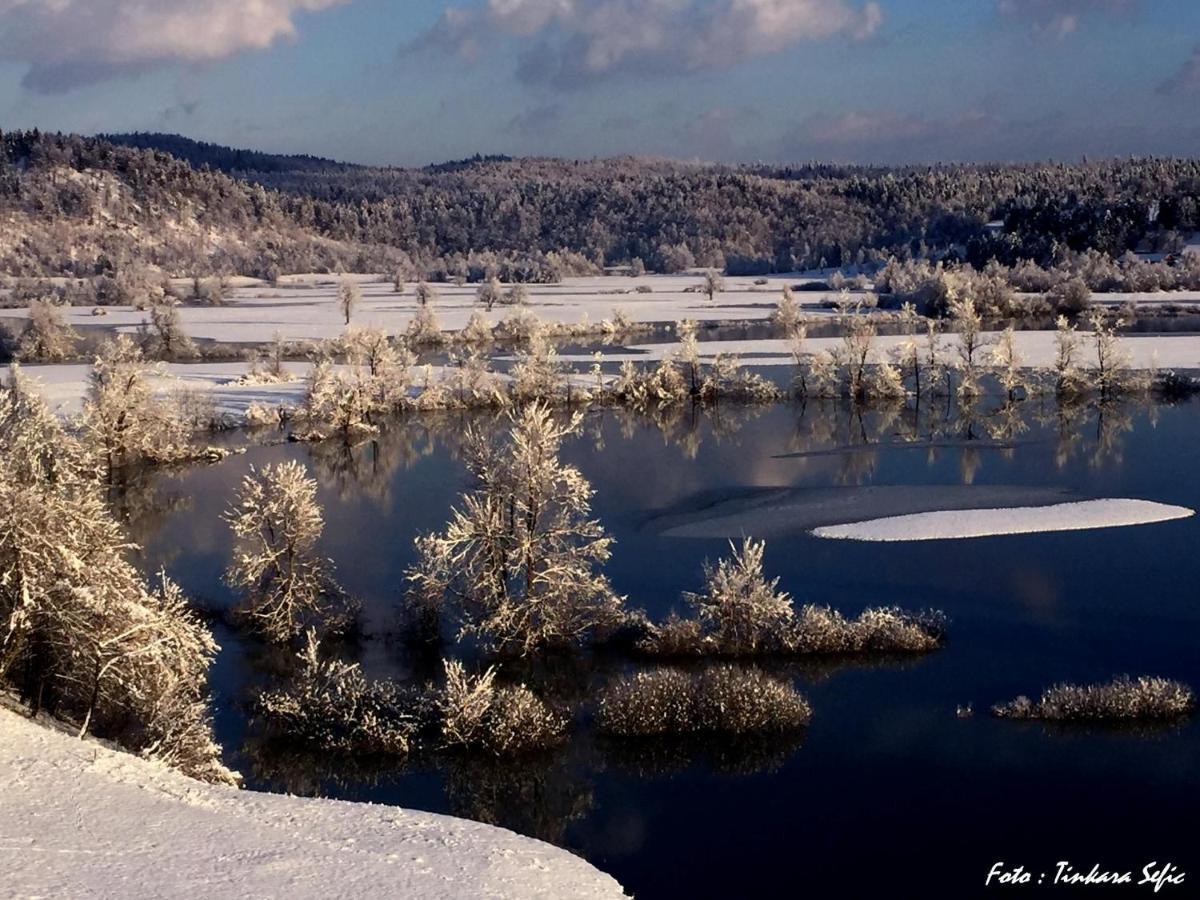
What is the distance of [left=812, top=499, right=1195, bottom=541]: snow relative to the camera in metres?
25.1

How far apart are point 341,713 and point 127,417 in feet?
66.8

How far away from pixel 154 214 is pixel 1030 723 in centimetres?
11319

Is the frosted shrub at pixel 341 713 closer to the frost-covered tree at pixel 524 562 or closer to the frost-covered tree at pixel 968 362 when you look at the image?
the frost-covered tree at pixel 524 562

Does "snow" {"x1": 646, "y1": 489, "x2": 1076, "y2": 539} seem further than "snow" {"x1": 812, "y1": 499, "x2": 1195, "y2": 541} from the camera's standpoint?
Yes

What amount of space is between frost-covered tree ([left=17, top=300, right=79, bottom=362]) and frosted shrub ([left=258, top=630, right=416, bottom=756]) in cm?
3979

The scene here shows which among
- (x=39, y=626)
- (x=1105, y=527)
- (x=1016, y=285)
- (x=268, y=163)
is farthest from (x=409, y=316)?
(x=268, y=163)

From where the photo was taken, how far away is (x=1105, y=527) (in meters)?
25.3

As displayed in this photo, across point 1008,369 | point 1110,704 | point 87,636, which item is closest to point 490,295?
point 1008,369

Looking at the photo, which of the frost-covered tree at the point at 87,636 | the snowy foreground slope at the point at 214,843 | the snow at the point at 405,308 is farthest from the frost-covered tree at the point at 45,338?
the snowy foreground slope at the point at 214,843

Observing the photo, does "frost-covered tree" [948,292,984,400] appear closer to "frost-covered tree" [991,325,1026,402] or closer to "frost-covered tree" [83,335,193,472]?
"frost-covered tree" [991,325,1026,402]

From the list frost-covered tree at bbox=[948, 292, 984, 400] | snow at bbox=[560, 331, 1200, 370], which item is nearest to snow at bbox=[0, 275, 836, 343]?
snow at bbox=[560, 331, 1200, 370]

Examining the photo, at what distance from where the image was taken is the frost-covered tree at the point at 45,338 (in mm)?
52594

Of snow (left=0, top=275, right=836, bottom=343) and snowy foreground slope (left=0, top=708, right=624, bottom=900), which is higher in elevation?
snow (left=0, top=275, right=836, bottom=343)

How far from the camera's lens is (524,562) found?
19.8 metres
